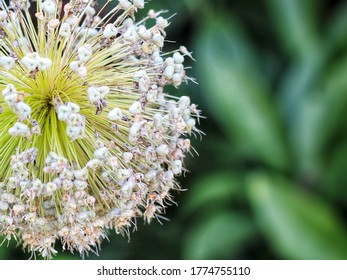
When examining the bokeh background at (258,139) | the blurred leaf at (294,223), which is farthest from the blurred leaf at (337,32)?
the blurred leaf at (294,223)

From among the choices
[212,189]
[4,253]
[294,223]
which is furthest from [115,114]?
[212,189]

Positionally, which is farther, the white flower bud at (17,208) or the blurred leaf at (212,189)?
the blurred leaf at (212,189)

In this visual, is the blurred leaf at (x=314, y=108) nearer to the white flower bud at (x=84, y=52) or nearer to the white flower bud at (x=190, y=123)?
the white flower bud at (x=190, y=123)

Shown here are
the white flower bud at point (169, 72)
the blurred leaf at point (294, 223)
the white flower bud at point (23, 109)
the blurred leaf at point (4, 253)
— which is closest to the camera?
the white flower bud at point (23, 109)

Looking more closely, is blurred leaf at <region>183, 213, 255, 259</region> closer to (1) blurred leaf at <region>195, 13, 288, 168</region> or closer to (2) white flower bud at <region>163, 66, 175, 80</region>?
(1) blurred leaf at <region>195, 13, 288, 168</region>
